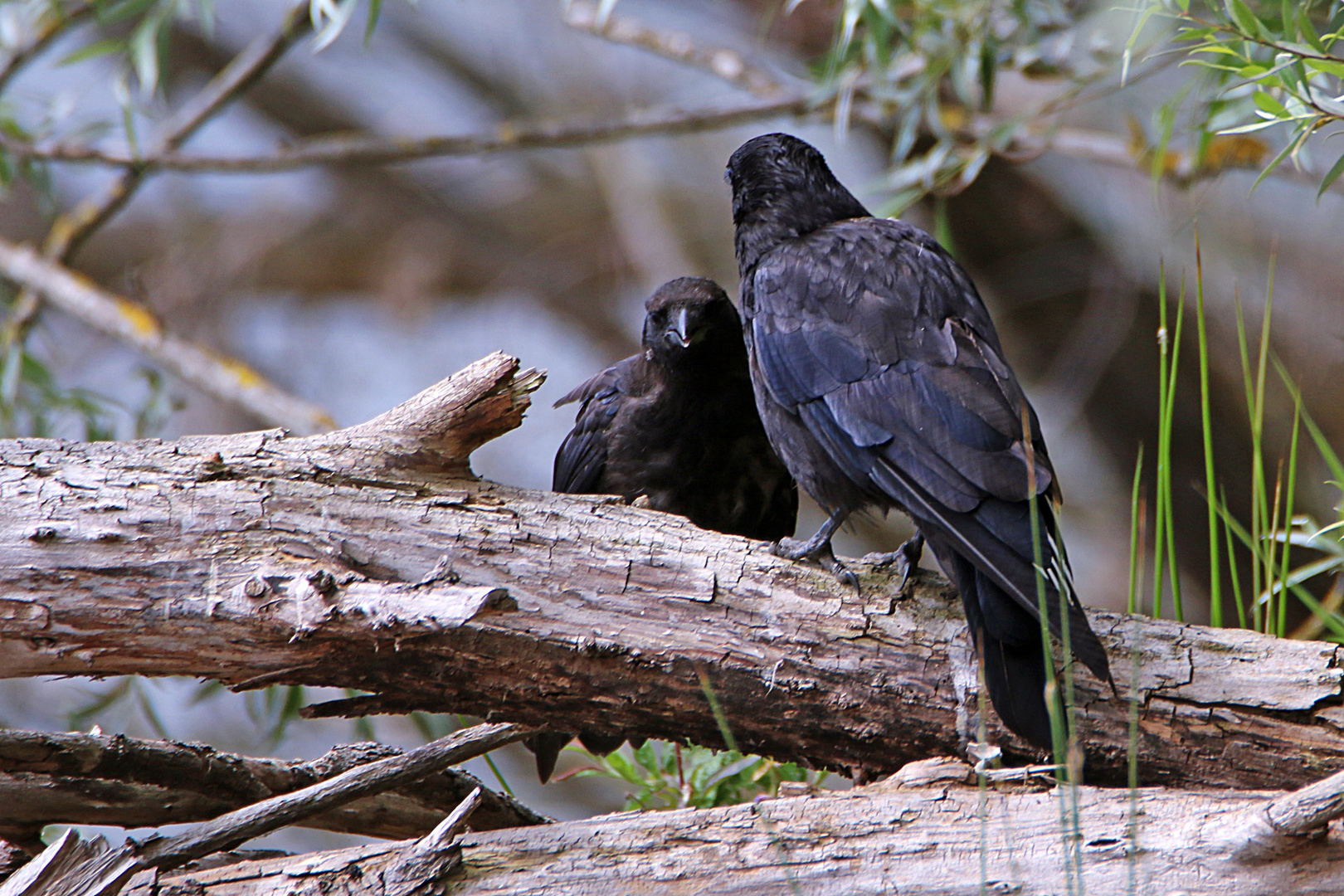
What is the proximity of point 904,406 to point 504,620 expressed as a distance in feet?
2.66

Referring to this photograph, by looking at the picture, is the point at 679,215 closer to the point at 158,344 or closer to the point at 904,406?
the point at 158,344

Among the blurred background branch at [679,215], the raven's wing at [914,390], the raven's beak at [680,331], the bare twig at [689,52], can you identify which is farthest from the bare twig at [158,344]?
the raven's wing at [914,390]

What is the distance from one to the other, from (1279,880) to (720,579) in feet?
3.00

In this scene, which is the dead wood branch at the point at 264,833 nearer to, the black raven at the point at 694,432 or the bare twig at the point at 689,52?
the black raven at the point at 694,432

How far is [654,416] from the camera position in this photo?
9.59 ft

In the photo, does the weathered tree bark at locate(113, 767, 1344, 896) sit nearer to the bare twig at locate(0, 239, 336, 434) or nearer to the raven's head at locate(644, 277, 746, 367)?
the raven's head at locate(644, 277, 746, 367)

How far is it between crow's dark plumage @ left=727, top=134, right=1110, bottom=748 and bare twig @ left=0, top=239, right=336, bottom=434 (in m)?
2.01

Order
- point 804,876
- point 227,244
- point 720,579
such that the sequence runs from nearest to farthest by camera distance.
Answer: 1. point 804,876
2. point 720,579
3. point 227,244

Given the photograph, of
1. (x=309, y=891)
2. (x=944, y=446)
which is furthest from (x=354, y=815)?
(x=944, y=446)

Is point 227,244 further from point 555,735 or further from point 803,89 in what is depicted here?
point 555,735

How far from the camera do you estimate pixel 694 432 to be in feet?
9.53

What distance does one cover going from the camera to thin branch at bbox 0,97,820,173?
4168 mm

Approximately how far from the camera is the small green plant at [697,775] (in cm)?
243

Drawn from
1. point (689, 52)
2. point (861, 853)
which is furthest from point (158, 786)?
point (689, 52)
